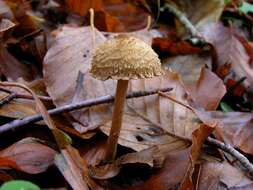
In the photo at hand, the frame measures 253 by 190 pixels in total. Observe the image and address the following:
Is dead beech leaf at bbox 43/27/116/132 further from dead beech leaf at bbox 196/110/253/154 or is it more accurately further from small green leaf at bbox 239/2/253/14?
small green leaf at bbox 239/2/253/14

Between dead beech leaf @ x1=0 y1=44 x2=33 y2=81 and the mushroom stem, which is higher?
the mushroom stem

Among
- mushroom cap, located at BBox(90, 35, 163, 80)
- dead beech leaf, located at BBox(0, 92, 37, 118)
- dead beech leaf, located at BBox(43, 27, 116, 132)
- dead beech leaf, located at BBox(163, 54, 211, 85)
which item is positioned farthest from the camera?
dead beech leaf, located at BBox(163, 54, 211, 85)

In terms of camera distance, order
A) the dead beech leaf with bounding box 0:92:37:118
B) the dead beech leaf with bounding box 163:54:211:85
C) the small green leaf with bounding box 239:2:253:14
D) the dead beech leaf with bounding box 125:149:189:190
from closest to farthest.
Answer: the dead beech leaf with bounding box 125:149:189:190 → the dead beech leaf with bounding box 0:92:37:118 → the dead beech leaf with bounding box 163:54:211:85 → the small green leaf with bounding box 239:2:253:14

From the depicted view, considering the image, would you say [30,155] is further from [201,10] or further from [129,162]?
[201,10]

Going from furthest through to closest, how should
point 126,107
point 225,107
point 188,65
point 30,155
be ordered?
point 188,65
point 225,107
point 126,107
point 30,155

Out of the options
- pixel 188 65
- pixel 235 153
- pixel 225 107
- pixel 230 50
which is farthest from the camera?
pixel 230 50

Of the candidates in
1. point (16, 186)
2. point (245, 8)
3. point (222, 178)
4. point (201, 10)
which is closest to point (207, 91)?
point (222, 178)

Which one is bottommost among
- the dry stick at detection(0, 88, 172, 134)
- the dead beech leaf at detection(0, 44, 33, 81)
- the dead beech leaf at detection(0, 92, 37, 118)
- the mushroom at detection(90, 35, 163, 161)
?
the dead beech leaf at detection(0, 44, 33, 81)

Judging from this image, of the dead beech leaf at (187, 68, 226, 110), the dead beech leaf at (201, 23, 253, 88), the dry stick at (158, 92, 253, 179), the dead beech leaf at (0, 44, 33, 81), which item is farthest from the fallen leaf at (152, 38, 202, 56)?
the dry stick at (158, 92, 253, 179)
